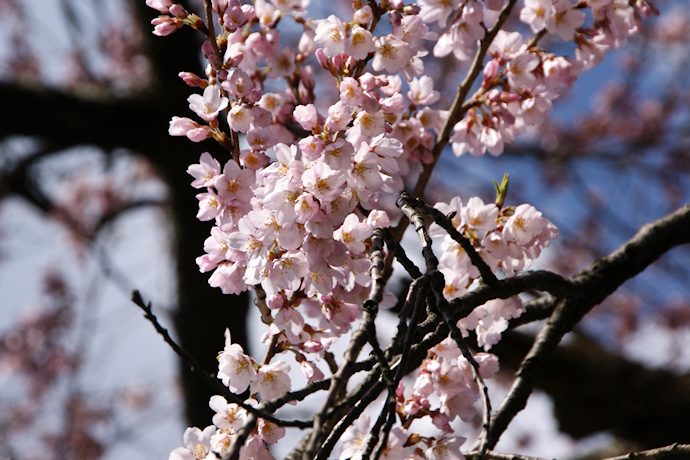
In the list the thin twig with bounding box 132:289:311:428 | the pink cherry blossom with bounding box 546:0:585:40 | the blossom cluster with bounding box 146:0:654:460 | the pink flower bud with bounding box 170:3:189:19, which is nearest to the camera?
the thin twig with bounding box 132:289:311:428

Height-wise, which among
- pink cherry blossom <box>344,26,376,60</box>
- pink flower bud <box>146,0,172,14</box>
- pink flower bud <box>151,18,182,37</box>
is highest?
pink flower bud <box>146,0,172,14</box>

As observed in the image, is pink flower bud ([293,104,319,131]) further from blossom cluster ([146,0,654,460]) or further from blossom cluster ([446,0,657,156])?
blossom cluster ([446,0,657,156])

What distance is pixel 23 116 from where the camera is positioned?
276 centimetres

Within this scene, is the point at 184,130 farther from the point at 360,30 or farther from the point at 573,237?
the point at 573,237

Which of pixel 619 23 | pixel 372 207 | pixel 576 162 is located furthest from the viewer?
pixel 576 162

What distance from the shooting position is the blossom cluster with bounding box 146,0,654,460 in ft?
2.47

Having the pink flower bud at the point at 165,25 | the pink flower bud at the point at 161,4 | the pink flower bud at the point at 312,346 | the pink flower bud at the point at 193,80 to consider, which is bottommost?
the pink flower bud at the point at 312,346

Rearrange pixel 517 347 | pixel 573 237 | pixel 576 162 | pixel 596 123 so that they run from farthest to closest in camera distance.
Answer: pixel 596 123, pixel 573 237, pixel 576 162, pixel 517 347

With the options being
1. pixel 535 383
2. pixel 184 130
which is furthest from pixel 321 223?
pixel 535 383

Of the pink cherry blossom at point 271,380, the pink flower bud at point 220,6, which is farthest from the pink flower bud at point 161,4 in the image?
the pink cherry blossom at point 271,380

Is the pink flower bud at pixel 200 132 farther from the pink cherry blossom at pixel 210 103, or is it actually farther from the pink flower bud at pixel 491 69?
the pink flower bud at pixel 491 69

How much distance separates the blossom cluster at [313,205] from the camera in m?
0.75

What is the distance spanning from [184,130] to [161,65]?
241cm

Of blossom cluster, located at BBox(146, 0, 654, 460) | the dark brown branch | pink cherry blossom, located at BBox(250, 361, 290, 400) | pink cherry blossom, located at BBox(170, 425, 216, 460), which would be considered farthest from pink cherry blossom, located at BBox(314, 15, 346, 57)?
the dark brown branch
